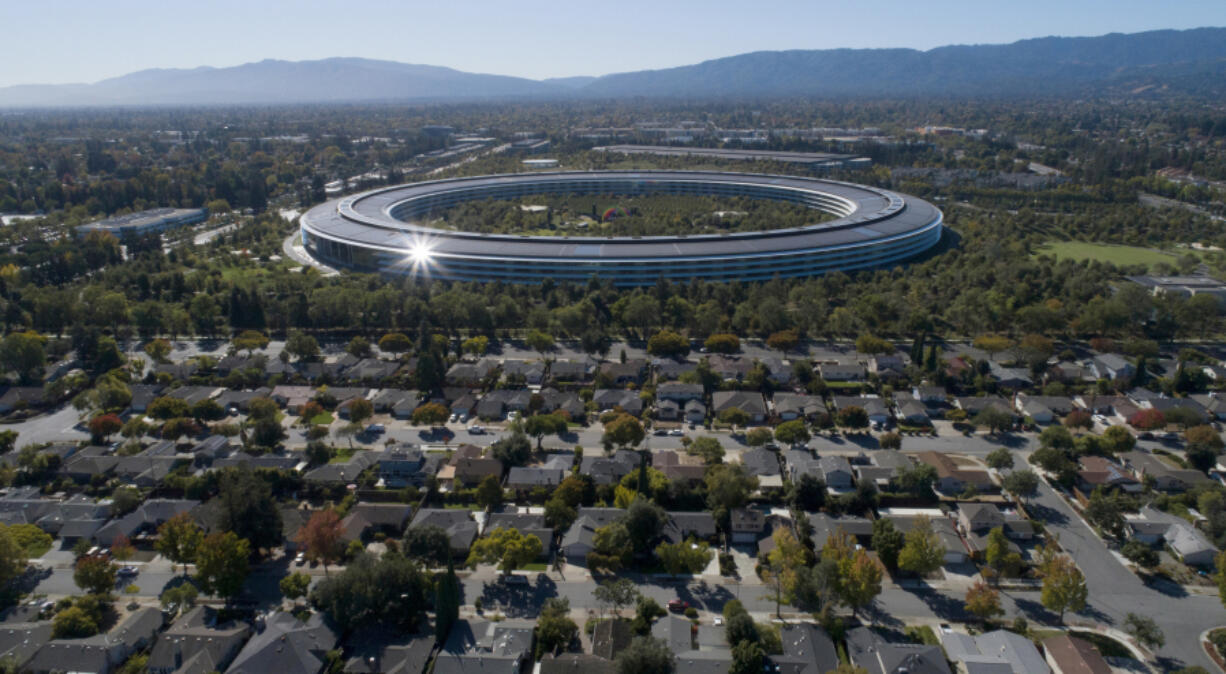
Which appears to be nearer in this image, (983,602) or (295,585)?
(983,602)

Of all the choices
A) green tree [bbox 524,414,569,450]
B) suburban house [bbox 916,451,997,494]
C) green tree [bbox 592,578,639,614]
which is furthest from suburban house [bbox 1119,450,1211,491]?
green tree [bbox 524,414,569,450]

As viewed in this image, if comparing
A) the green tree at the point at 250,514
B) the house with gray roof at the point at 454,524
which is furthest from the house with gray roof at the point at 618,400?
the green tree at the point at 250,514

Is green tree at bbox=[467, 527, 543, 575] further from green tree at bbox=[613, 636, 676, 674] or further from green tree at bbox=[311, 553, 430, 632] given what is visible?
green tree at bbox=[613, 636, 676, 674]

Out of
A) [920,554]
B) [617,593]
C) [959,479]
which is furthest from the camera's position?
[959,479]

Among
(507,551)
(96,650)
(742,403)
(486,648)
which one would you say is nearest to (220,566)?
(96,650)

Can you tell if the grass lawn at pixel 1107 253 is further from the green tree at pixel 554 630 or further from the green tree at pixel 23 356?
the green tree at pixel 23 356

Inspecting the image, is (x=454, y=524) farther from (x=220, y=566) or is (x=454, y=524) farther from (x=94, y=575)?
(x=94, y=575)
